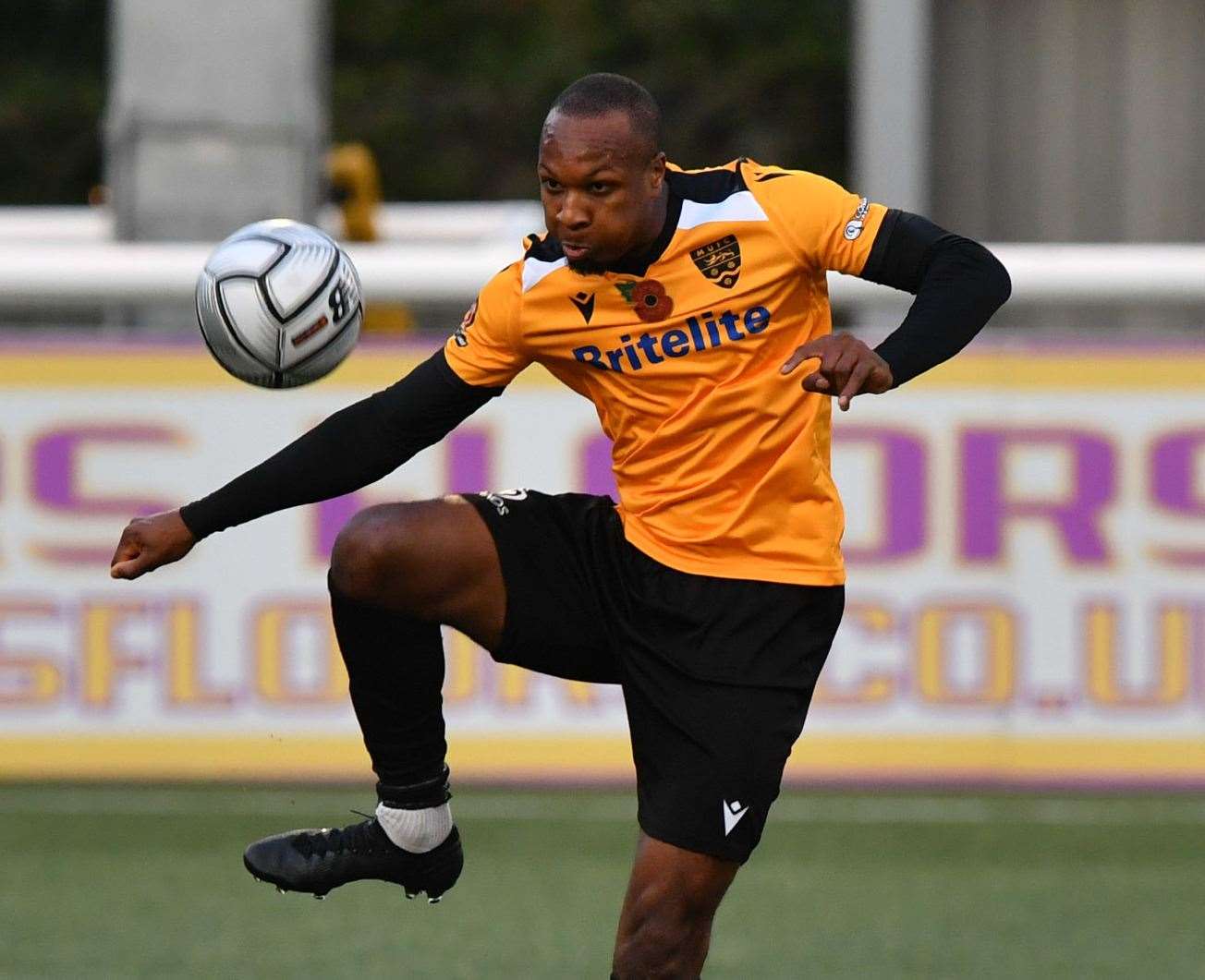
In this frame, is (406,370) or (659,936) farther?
(406,370)

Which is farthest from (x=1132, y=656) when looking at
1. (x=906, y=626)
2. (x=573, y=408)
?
(x=573, y=408)

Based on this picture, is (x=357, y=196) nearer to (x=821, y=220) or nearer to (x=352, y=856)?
(x=352, y=856)

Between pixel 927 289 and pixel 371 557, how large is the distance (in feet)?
3.87

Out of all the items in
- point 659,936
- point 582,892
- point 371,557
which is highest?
point 371,557

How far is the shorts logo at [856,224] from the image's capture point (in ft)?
14.5

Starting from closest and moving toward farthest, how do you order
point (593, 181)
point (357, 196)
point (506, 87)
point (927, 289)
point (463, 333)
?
point (593, 181), point (927, 289), point (463, 333), point (357, 196), point (506, 87)

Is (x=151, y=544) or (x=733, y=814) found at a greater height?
(x=151, y=544)

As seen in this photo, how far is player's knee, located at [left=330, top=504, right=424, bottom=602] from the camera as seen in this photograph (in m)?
4.51

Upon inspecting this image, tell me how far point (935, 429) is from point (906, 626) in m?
0.65

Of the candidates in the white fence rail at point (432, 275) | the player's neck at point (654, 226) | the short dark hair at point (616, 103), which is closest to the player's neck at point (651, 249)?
the player's neck at point (654, 226)

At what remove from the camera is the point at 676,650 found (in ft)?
15.0

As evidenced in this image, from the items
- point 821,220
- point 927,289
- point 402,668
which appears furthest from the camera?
point 402,668

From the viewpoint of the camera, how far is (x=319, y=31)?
9344mm

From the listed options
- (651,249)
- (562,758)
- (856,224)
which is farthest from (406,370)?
(856,224)
